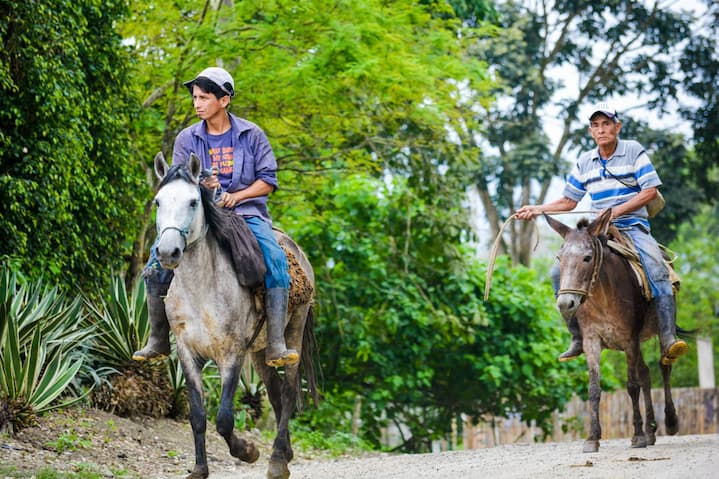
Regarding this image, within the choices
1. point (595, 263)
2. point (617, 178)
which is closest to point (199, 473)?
point (595, 263)

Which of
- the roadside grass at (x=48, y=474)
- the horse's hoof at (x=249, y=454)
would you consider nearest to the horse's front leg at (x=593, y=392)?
the horse's hoof at (x=249, y=454)

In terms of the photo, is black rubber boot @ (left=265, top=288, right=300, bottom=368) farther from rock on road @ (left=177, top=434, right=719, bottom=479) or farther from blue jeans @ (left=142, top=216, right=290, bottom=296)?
rock on road @ (left=177, top=434, right=719, bottom=479)

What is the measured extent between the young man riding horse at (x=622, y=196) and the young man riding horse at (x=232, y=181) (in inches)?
98.2

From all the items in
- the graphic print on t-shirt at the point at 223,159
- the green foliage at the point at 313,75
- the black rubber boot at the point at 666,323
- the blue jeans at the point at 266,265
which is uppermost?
the green foliage at the point at 313,75

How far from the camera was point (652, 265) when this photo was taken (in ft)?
29.4

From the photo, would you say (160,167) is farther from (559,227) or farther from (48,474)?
(559,227)

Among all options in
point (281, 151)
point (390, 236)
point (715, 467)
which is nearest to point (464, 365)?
point (390, 236)

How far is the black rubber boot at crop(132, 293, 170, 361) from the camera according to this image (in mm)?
7410

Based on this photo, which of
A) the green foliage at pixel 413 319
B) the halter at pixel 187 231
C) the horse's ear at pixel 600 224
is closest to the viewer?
the halter at pixel 187 231

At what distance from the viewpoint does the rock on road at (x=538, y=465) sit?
22.2ft

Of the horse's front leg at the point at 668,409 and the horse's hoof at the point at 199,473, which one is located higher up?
the horse's front leg at the point at 668,409

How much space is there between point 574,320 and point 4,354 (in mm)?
5278

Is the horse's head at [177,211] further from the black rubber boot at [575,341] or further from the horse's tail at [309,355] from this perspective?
the black rubber boot at [575,341]

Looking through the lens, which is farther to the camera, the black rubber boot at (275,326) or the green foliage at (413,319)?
the green foliage at (413,319)
